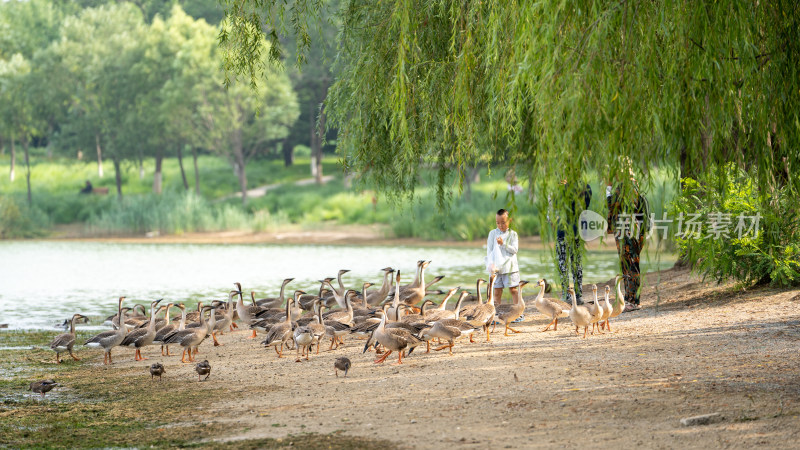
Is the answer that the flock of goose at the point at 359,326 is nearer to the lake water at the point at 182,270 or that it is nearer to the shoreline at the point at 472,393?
the shoreline at the point at 472,393

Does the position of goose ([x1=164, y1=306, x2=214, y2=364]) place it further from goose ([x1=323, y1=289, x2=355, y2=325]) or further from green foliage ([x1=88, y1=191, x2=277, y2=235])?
green foliage ([x1=88, y1=191, x2=277, y2=235])

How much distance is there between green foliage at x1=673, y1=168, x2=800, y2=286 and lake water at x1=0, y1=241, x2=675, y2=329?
207 centimetres

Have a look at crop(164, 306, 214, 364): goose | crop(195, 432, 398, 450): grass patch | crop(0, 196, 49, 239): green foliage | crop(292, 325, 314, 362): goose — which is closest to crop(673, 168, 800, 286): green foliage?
crop(292, 325, 314, 362): goose

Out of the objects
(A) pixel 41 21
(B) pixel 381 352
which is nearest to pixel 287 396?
(B) pixel 381 352

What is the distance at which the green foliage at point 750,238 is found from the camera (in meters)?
13.4

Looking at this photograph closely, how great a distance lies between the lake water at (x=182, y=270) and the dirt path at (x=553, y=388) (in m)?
4.72

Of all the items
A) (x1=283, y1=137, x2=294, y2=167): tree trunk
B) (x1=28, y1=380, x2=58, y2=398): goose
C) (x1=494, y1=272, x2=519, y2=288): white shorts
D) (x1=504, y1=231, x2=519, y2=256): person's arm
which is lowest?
(x1=28, y1=380, x2=58, y2=398): goose

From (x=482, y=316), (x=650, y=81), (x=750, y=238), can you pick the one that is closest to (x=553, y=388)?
(x=650, y=81)

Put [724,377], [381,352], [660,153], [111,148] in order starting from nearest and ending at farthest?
[660,153], [724,377], [381,352], [111,148]

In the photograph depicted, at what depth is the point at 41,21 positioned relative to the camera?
8850 cm

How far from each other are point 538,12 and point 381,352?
6020 millimetres

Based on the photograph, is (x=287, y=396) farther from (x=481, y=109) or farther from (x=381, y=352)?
(x=481, y=109)

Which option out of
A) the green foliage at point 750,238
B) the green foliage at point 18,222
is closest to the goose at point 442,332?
the green foliage at point 750,238

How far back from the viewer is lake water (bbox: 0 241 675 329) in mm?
22125
